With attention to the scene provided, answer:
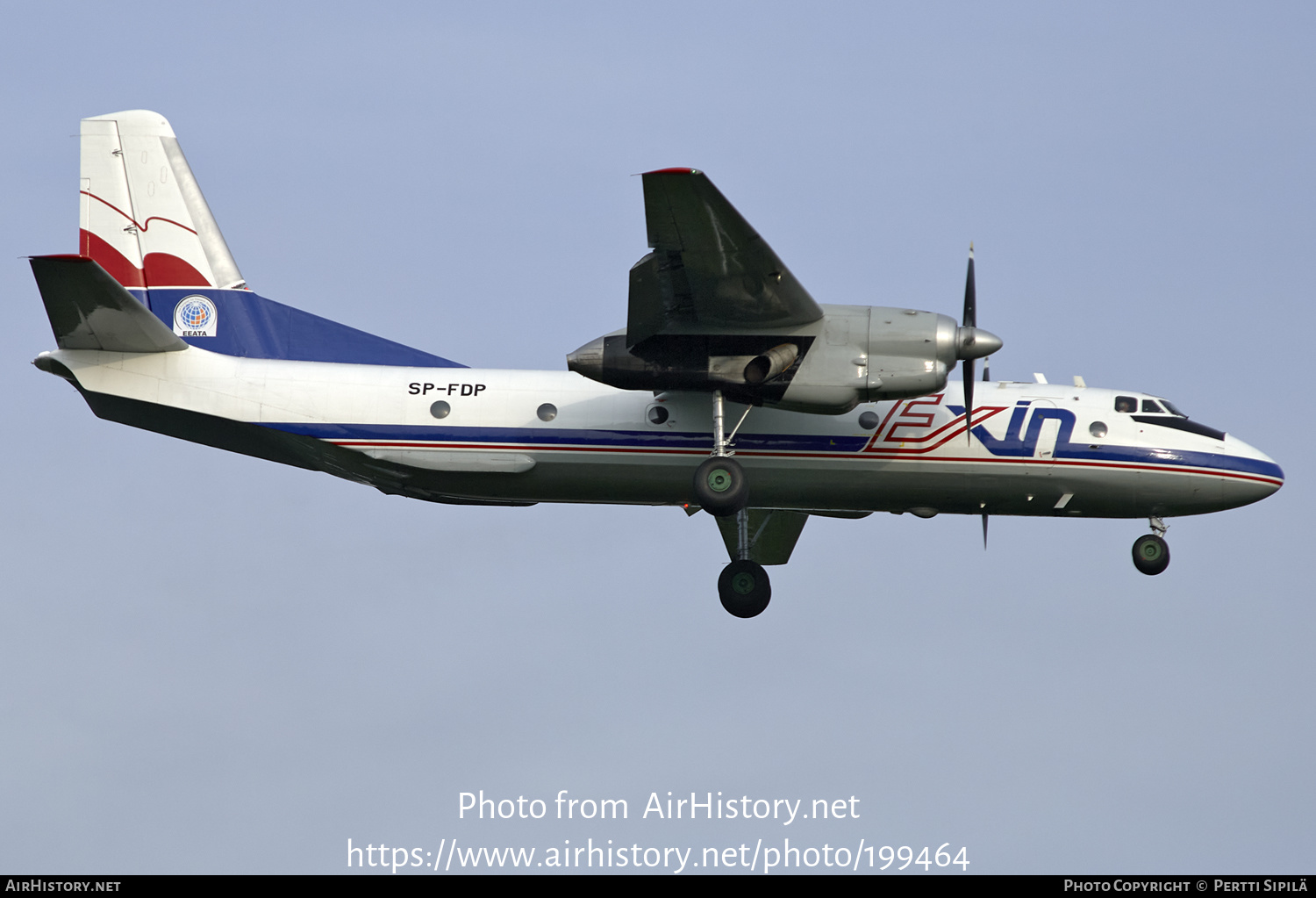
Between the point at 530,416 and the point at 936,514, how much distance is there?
22.1 feet

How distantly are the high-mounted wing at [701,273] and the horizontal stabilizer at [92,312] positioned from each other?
7.51 meters

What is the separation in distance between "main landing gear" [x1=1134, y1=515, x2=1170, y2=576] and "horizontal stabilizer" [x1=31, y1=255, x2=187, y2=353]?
50.9 feet

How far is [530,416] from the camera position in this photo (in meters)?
25.3

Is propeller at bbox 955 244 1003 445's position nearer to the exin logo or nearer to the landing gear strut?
the landing gear strut

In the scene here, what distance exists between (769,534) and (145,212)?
1236 cm

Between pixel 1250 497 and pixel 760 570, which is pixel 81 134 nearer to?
pixel 760 570

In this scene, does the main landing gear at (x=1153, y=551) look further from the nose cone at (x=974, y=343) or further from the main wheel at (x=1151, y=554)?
the nose cone at (x=974, y=343)

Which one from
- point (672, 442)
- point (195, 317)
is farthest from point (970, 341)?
point (195, 317)

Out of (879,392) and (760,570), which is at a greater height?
(879,392)

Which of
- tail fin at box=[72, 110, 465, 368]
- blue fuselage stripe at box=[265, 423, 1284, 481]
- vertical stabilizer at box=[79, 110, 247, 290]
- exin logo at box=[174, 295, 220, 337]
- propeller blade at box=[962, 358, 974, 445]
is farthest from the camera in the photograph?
vertical stabilizer at box=[79, 110, 247, 290]

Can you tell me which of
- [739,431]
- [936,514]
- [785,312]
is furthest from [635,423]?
[936,514]

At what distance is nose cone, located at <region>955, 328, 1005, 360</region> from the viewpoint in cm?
2372

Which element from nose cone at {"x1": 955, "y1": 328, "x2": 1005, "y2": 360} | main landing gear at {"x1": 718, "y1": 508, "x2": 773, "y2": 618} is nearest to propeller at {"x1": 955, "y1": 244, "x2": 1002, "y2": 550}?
nose cone at {"x1": 955, "y1": 328, "x2": 1005, "y2": 360}

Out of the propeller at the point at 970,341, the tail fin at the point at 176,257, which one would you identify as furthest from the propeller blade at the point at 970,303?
the tail fin at the point at 176,257
